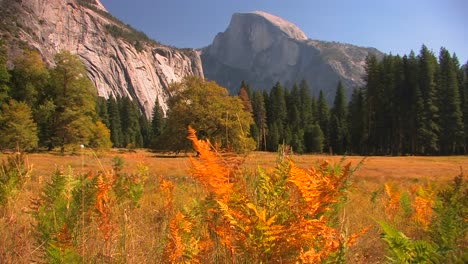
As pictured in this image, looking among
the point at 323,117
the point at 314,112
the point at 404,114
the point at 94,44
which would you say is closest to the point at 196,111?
the point at 404,114

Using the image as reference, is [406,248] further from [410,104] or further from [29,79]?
[410,104]

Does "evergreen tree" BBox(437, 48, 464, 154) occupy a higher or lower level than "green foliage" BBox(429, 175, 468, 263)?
higher

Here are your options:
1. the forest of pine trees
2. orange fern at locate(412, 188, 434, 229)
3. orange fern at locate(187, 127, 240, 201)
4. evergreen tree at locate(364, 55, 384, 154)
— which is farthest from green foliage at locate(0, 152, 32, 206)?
evergreen tree at locate(364, 55, 384, 154)

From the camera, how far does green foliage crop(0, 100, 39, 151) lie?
96.6 ft

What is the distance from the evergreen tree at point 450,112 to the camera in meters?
47.9

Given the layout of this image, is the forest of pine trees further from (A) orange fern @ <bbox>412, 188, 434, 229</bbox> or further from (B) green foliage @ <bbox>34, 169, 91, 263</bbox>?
(B) green foliage @ <bbox>34, 169, 91, 263</bbox>

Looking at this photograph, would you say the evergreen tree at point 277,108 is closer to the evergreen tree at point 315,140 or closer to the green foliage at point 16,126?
the evergreen tree at point 315,140

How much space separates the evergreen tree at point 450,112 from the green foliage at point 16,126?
4800cm

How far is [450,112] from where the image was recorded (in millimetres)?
48750

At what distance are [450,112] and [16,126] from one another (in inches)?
1966

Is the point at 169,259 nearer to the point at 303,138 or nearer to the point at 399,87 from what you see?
the point at 399,87

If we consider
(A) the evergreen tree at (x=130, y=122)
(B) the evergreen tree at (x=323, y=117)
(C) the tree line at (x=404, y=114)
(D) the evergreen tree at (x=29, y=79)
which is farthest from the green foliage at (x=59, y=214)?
(A) the evergreen tree at (x=130, y=122)

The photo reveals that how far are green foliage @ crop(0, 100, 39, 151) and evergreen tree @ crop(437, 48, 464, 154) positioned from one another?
47998 millimetres

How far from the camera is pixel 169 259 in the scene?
170 cm
